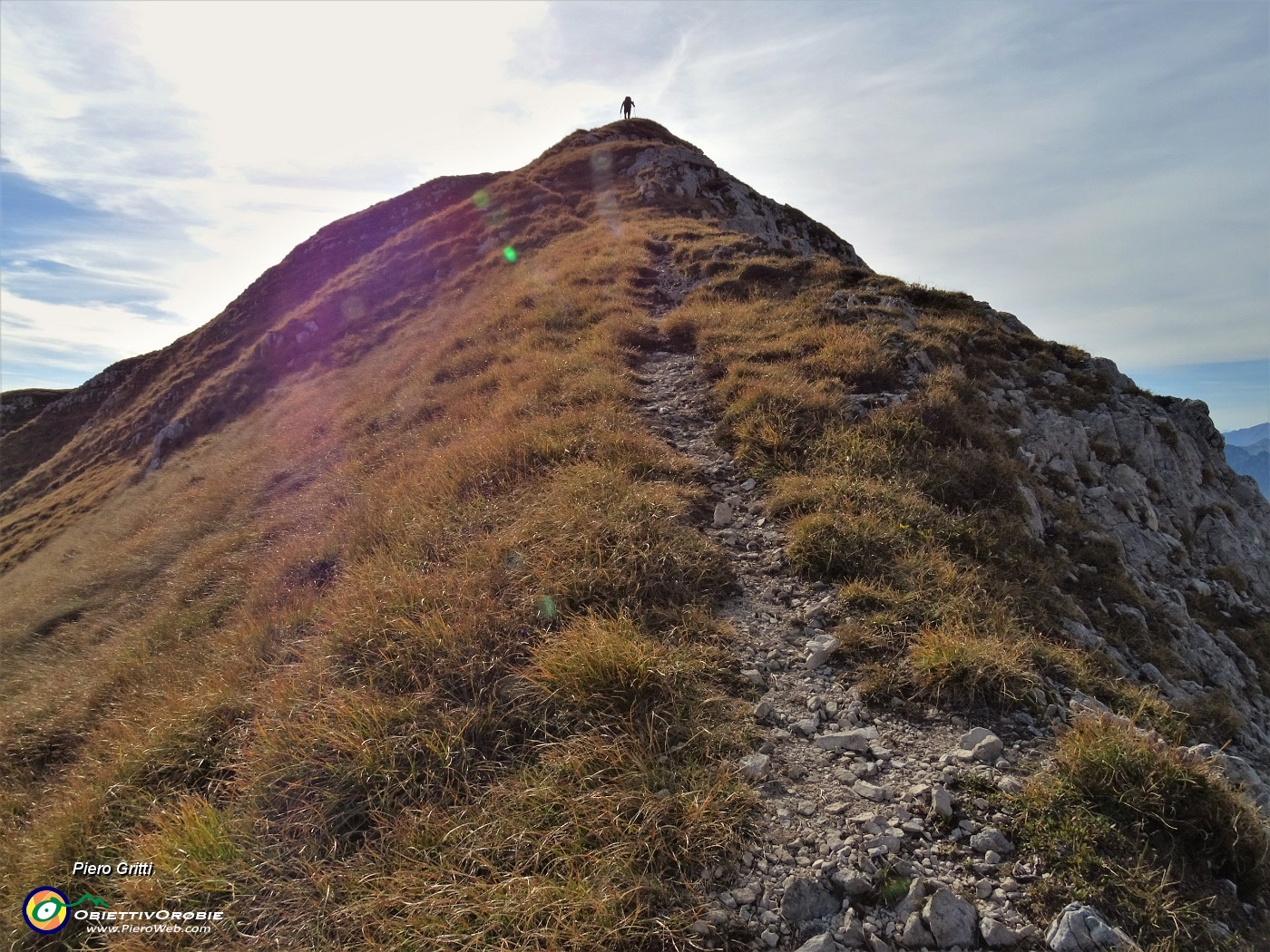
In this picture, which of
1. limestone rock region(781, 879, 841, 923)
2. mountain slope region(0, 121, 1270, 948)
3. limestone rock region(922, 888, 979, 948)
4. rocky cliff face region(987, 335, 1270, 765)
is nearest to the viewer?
limestone rock region(922, 888, 979, 948)

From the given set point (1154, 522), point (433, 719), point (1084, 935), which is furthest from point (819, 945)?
point (1154, 522)

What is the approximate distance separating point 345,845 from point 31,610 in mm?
14879

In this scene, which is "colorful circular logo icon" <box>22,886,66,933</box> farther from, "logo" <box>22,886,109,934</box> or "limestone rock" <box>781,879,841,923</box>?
"limestone rock" <box>781,879,841,923</box>

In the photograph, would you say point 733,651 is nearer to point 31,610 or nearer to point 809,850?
point 809,850

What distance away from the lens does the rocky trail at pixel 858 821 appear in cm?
344

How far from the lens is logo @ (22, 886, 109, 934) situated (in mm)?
4387

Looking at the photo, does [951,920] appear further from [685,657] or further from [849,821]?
[685,657]

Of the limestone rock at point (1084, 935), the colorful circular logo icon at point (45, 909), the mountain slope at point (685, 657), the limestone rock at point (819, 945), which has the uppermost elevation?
the mountain slope at point (685, 657)

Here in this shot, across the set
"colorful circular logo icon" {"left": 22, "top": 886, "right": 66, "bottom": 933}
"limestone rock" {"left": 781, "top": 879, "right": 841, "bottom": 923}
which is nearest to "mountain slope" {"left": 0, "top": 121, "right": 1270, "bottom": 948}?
"limestone rock" {"left": 781, "top": 879, "right": 841, "bottom": 923}

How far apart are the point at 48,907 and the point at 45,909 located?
19 mm

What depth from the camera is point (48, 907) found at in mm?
4500

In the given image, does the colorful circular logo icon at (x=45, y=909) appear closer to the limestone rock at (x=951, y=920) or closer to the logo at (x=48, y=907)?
the logo at (x=48, y=907)

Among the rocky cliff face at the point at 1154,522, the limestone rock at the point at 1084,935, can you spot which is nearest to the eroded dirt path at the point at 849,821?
the limestone rock at the point at 1084,935

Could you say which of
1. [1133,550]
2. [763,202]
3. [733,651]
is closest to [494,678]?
[733,651]
